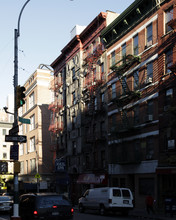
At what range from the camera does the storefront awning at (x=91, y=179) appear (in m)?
42.9

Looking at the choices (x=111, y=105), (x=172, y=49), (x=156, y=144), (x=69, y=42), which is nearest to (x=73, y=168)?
(x=111, y=105)

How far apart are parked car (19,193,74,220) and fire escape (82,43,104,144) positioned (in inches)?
1014

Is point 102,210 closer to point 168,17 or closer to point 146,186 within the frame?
point 146,186

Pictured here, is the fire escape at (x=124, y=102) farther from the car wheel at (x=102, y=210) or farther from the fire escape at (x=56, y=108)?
the fire escape at (x=56, y=108)

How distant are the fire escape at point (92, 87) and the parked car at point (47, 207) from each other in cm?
2576

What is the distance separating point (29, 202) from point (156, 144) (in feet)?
58.6

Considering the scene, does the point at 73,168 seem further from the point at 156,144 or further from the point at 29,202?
the point at 29,202

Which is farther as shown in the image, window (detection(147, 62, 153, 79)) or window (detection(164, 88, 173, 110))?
window (detection(147, 62, 153, 79))

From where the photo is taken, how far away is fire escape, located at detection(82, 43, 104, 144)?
4581 cm

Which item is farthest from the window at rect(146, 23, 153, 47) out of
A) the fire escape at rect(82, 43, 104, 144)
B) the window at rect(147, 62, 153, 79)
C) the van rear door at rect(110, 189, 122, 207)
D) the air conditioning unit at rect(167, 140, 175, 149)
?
the van rear door at rect(110, 189, 122, 207)

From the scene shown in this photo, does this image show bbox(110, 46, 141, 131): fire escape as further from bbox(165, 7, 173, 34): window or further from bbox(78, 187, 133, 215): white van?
bbox(78, 187, 133, 215): white van

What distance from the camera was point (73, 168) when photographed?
5303 cm

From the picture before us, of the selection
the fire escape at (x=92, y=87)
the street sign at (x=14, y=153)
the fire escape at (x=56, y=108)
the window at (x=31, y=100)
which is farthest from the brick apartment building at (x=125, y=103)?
the window at (x=31, y=100)

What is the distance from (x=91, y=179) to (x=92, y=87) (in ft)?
35.3
